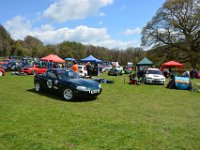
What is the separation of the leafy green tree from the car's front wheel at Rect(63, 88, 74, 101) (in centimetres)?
3637

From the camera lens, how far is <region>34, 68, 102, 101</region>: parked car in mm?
10922

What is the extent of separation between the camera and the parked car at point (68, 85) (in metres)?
10.9

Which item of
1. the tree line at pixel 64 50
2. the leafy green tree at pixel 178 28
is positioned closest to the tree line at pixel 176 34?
the leafy green tree at pixel 178 28

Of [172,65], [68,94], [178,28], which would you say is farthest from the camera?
[178,28]

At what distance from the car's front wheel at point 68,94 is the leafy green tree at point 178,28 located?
1432 inches

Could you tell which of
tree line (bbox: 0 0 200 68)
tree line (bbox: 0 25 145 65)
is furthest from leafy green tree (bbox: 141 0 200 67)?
tree line (bbox: 0 25 145 65)

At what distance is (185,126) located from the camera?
6914mm

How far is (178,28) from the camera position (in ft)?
146

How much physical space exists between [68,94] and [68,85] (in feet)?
1.36

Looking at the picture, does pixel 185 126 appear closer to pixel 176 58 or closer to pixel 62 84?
pixel 62 84

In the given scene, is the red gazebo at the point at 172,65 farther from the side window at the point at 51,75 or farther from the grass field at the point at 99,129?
the grass field at the point at 99,129

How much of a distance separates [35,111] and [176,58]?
4107 cm

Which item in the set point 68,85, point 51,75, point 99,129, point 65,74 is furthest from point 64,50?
point 99,129

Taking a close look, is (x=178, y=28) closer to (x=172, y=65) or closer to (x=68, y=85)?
(x=172, y=65)
